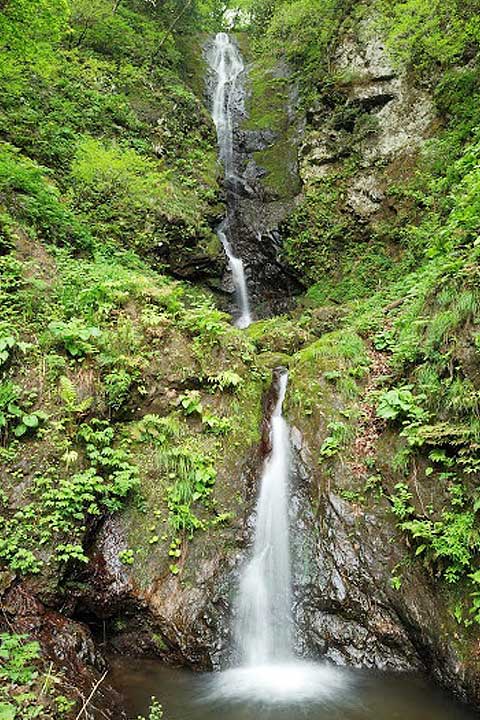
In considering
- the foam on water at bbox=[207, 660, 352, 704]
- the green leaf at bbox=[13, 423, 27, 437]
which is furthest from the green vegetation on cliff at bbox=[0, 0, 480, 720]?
the foam on water at bbox=[207, 660, 352, 704]

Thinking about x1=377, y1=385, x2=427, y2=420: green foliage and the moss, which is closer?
x1=377, y1=385, x2=427, y2=420: green foliage

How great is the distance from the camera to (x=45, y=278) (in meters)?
7.32

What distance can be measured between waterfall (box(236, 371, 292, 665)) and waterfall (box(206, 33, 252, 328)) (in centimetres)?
670

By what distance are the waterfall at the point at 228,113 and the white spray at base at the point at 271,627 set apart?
6861mm

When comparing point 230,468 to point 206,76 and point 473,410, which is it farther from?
point 206,76

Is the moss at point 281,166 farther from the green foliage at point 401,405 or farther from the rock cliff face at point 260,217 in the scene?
the green foliage at point 401,405

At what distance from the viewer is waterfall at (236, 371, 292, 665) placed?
5574 mm

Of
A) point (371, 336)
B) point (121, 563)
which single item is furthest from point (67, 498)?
point (371, 336)

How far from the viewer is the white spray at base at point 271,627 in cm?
496

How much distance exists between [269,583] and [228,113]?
699 inches

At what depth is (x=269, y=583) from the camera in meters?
5.95

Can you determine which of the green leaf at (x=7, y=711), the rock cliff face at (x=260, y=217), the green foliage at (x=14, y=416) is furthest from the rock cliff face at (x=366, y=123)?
the green leaf at (x=7, y=711)

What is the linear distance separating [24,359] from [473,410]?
5.55m

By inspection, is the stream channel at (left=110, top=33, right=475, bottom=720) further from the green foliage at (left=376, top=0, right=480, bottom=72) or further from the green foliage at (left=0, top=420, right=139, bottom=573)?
the green foliage at (left=376, top=0, right=480, bottom=72)
